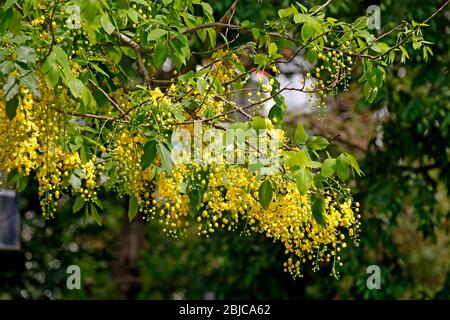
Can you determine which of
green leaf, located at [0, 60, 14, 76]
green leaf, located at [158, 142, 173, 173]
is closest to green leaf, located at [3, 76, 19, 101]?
green leaf, located at [0, 60, 14, 76]

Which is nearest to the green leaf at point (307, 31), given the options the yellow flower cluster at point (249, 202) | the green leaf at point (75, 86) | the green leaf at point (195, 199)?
the yellow flower cluster at point (249, 202)

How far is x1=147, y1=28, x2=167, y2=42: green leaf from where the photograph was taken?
2469 mm

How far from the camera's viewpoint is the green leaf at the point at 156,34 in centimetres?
247

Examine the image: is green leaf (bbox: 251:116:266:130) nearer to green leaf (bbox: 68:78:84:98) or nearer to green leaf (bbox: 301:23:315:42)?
green leaf (bbox: 301:23:315:42)

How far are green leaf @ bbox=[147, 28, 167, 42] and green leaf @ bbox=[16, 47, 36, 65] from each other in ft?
1.08

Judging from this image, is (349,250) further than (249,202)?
Yes

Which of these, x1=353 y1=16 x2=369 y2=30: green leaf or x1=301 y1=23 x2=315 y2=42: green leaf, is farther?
x1=353 y1=16 x2=369 y2=30: green leaf

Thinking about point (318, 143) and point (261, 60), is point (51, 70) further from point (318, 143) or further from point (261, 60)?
point (318, 143)

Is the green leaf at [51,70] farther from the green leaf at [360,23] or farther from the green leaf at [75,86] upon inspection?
the green leaf at [360,23]

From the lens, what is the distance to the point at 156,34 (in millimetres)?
2477

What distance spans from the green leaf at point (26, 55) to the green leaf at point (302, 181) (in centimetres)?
72

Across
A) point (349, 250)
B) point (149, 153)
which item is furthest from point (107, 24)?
point (349, 250)

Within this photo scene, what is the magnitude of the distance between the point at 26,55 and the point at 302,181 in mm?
763

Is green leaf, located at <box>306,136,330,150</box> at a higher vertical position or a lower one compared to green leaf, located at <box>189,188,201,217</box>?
higher
